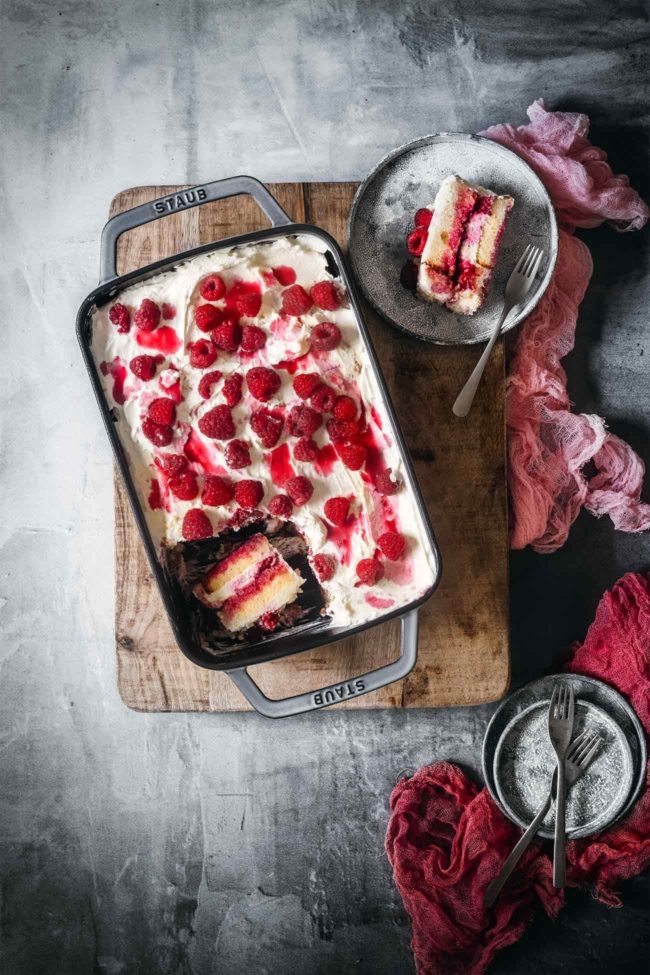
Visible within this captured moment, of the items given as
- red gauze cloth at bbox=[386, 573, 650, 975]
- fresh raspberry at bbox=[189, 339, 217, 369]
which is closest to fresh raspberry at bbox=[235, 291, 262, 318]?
fresh raspberry at bbox=[189, 339, 217, 369]

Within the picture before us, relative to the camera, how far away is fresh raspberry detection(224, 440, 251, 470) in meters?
2.01

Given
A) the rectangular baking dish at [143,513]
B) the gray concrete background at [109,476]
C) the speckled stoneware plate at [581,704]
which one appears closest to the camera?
the rectangular baking dish at [143,513]

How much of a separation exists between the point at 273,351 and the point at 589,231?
47.6 inches

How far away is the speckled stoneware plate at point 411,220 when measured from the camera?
84.7 inches

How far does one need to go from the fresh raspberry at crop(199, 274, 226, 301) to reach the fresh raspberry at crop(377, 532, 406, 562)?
0.80m

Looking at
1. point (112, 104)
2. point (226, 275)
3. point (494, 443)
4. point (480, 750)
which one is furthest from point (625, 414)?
point (112, 104)

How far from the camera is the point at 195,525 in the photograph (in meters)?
2.00

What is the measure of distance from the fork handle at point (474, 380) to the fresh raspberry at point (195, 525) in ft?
2.61

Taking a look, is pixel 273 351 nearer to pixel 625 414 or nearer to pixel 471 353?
pixel 471 353

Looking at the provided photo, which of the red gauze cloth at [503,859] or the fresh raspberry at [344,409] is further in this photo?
the red gauze cloth at [503,859]

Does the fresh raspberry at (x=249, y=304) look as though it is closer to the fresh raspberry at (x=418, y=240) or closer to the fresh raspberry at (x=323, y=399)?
the fresh raspberry at (x=323, y=399)

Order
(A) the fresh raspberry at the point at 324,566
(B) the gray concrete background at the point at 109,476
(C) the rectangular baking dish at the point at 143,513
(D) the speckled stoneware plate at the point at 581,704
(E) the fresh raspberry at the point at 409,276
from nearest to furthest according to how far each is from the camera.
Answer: (C) the rectangular baking dish at the point at 143,513 < (A) the fresh raspberry at the point at 324,566 < (E) the fresh raspberry at the point at 409,276 < (D) the speckled stoneware plate at the point at 581,704 < (B) the gray concrete background at the point at 109,476

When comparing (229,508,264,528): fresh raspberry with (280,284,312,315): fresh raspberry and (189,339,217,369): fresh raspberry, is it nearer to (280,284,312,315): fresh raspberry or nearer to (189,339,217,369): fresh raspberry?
(189,339,217,369): fresh raspberry

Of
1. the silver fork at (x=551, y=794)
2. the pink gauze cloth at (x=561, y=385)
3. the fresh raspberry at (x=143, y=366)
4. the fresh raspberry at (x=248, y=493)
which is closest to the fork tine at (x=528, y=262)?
the pink gauze cloth at (x=561, y=385)
